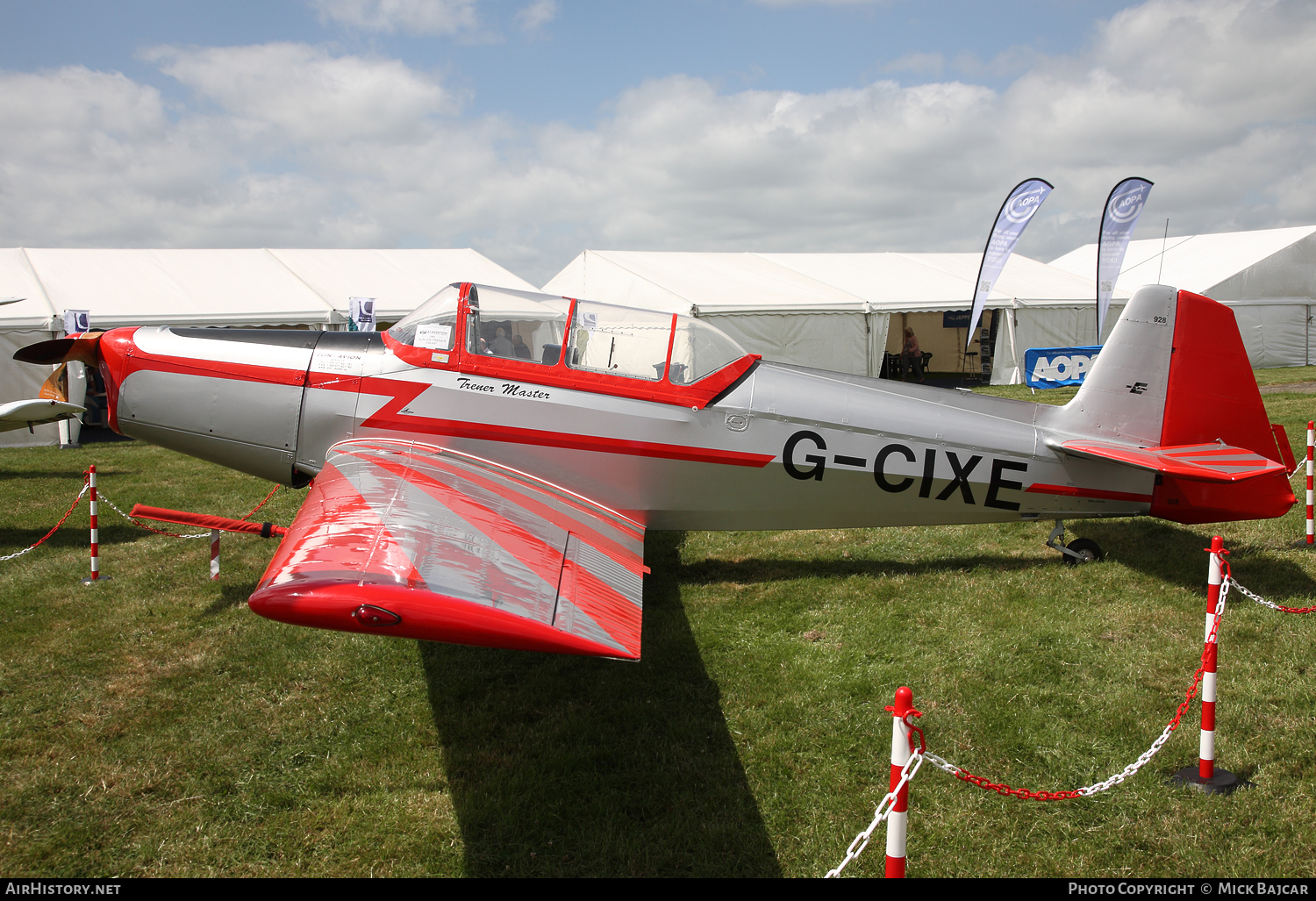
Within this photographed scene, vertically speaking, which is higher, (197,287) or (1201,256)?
(1201,256)

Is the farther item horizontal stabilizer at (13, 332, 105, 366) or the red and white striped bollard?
horizontal stabilizer at (13, 332, 105, 366)

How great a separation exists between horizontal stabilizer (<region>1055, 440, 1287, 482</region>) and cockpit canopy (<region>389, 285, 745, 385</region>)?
8.47 feet

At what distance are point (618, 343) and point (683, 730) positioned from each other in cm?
256

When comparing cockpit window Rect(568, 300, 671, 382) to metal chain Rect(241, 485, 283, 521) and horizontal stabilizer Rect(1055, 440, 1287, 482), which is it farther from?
metal chain Rect(241, 485, 283, 521)

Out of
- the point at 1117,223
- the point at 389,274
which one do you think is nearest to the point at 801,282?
the point at 1117,223

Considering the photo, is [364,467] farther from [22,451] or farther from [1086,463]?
[22,451]

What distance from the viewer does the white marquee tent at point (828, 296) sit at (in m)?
18.0

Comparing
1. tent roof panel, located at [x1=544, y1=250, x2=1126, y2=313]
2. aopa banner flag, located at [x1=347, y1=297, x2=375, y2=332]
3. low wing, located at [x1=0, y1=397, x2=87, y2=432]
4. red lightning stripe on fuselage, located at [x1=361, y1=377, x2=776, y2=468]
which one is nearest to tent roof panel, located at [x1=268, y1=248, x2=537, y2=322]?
aopa banner flag, located at [x1=347, y1=297, x2=375, y2=332]

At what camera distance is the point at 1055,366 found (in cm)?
1848

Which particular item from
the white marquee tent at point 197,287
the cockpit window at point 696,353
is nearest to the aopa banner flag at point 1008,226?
the white marquee tent at point 197,287

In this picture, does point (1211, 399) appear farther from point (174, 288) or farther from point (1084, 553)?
point (174, 288)

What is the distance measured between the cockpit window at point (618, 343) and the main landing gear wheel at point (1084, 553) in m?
3.54

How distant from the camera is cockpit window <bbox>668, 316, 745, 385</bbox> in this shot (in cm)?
526

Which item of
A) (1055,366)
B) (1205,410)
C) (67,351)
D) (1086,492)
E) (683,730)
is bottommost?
(683,730)
